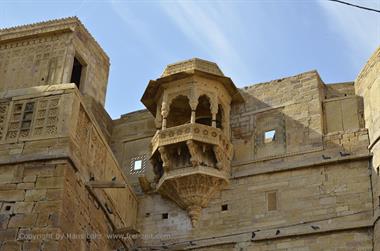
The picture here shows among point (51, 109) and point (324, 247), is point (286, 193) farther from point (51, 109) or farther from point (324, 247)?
point (51, 109)

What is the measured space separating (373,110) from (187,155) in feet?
11.7

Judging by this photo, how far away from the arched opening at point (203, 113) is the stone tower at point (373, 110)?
2.99 metres

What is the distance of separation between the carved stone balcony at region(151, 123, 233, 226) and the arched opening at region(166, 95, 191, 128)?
92 centimetres

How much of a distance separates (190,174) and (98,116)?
9.22 feet

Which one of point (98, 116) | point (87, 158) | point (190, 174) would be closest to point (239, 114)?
point (190, 174)

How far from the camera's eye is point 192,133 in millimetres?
13664

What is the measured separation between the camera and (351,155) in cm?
1298

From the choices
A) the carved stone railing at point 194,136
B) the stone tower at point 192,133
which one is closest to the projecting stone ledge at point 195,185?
the stone tower at point 192,133

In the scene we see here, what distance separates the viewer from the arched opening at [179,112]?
14.8 m

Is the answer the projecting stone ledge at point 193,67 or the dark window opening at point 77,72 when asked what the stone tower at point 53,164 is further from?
the projecting stone ledge at point 193,67

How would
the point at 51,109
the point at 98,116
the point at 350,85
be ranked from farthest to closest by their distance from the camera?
the point at 98,116 < the point at 350,85 < the point at 51,109

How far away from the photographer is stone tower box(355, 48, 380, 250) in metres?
12.2

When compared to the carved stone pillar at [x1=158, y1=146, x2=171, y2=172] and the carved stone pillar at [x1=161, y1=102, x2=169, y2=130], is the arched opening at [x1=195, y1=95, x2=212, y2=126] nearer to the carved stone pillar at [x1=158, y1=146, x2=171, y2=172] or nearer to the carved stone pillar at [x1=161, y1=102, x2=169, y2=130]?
the carved stone pillar at [x1=161, y1=102, x2=169, y2=130]

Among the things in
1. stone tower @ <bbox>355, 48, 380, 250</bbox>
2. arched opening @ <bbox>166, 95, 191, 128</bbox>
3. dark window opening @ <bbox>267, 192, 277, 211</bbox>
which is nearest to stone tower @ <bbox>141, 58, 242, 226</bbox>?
arched opening @ <bbox>166, 95, 191, 128</bbox>
